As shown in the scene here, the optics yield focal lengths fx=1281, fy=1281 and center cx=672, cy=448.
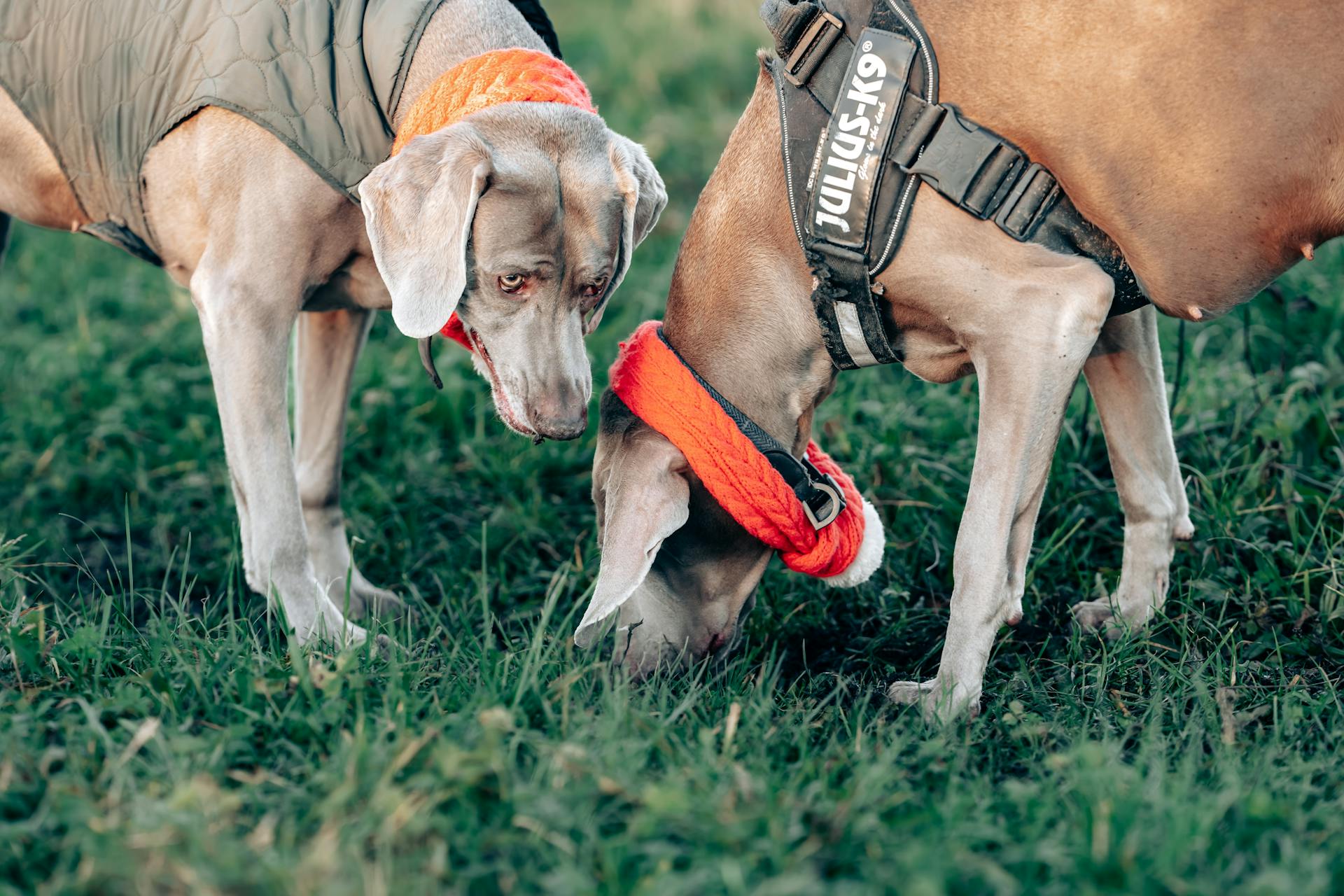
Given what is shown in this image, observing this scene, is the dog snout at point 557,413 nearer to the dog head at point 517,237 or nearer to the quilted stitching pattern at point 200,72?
the dog head at point 517,237

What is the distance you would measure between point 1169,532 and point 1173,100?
1.14 meters

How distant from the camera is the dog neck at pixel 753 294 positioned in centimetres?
299

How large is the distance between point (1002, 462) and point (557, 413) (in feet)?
3.35

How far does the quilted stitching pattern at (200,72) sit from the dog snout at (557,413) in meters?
0.70

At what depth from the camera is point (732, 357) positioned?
3.03 m

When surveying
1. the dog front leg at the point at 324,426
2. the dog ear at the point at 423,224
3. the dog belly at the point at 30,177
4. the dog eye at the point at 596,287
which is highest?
the dog ear at the point at 423,224

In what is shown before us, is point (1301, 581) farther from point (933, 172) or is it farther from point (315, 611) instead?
point (315, 611)

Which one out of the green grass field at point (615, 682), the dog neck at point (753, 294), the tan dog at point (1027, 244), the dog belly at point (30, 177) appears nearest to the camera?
the green grass field at point (615, 682)

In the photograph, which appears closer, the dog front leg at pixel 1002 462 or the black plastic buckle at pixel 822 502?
the dog front leg at pixel 1002 462

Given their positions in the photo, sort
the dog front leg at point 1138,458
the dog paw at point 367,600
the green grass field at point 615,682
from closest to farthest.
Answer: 1. the green grass field at point 615,682
2. the dog front leg at point 1138,458
3. the dog paw at point 367,600

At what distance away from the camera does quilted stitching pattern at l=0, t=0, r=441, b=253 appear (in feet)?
10.1

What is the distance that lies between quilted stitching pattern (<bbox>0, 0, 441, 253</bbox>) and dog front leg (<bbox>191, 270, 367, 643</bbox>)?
14.4 inches

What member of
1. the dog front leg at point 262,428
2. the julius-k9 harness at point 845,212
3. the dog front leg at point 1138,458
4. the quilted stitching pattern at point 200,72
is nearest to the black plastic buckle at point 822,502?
the julius-k9 harness at point 845,212

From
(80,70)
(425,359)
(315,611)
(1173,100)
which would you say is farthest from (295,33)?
(1173,100)
